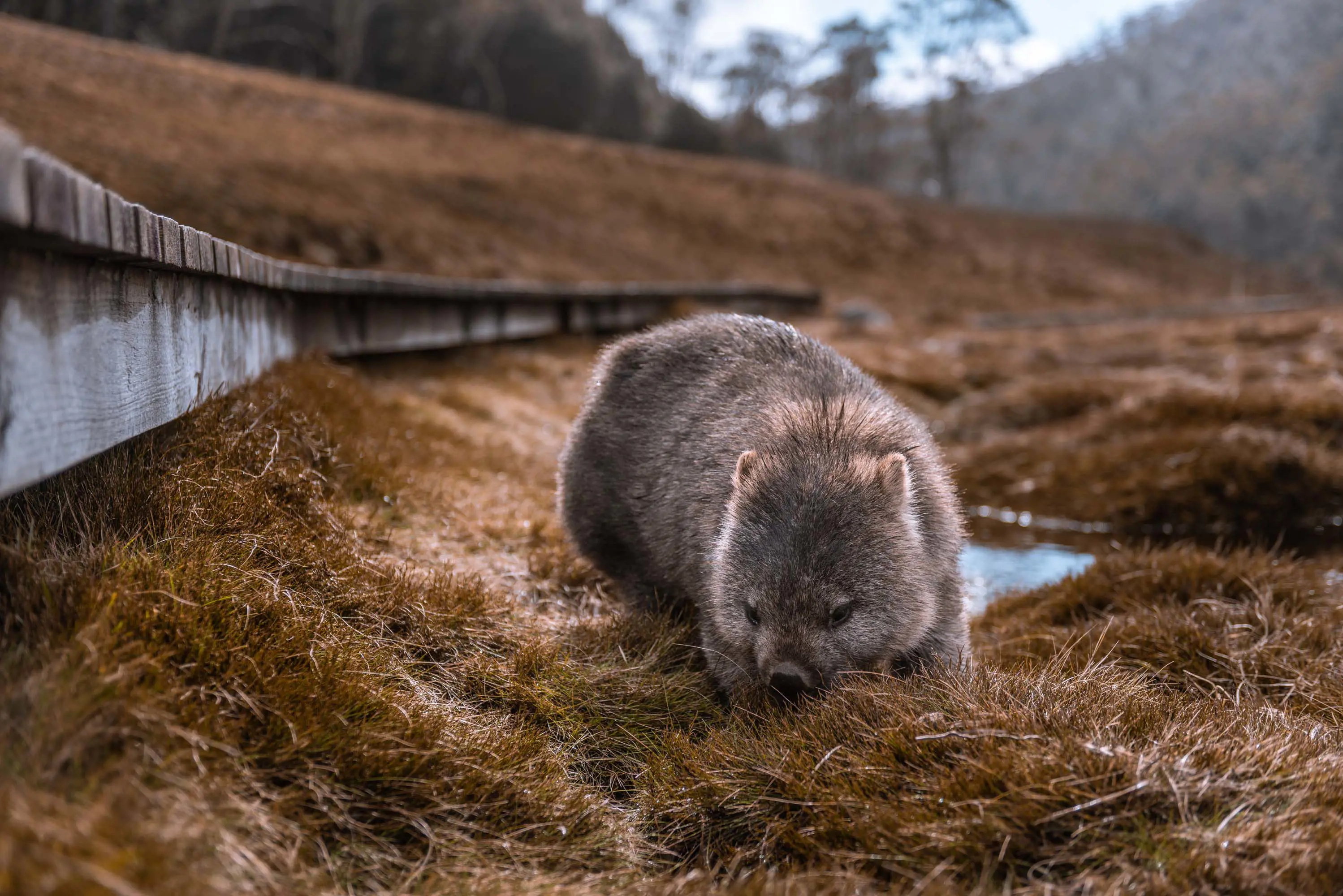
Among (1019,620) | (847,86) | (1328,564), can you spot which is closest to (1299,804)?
(1019,620)

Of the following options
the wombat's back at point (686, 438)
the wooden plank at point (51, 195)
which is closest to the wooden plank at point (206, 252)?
the wooden plank at point (51, 195)

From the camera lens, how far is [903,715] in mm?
2639

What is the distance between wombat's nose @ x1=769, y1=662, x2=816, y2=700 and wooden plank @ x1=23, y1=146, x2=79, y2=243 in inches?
86.3

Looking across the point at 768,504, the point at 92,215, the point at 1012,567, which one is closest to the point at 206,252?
the point at 92,215

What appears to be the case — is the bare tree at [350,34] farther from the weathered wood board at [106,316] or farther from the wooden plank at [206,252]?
the wooden plank at [206,252]

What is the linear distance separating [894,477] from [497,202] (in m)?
21.5

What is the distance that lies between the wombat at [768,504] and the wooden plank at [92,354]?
1.73 metres

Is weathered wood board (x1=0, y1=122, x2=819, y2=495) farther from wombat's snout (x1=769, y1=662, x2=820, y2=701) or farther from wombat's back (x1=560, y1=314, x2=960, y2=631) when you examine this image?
wombat's snout (x1=769, y1=662, x2=820, y2=701)

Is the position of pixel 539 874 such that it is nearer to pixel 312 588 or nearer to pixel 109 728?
pixel 109 728

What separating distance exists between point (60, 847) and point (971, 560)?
5.14 m

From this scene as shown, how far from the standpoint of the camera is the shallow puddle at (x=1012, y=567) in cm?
520

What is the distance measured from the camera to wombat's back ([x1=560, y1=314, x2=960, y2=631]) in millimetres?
3811

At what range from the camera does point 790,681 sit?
121 inches

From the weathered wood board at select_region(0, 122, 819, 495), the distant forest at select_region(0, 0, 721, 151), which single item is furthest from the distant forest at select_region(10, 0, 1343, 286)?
the weathered wood board at select_region(0, 122, 819, 495)
